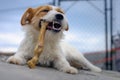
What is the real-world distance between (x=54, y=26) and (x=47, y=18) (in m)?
0.13

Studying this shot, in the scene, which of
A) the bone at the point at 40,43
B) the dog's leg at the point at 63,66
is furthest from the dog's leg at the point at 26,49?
the dog's leg at the point at 63,66

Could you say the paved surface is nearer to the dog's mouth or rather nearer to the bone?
the bone

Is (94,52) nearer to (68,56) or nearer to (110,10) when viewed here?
(110,10)

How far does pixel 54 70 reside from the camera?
5.26 meters

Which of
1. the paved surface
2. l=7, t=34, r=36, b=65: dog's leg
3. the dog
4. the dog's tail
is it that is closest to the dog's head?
the dog

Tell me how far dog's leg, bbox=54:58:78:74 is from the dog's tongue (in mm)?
386

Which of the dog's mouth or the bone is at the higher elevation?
the dog's mouth

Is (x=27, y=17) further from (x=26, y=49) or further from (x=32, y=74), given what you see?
(x=32, y=74)

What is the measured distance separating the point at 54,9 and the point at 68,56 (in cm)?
110

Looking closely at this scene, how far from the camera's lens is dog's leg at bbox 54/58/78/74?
17.1ft

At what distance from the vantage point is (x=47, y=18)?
17.3 ft

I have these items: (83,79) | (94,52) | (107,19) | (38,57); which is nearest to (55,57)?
(38,57)

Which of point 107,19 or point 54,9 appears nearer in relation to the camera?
point 54,9

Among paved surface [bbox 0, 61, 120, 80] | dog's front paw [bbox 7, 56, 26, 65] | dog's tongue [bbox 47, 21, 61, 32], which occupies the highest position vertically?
dog's tongue [bbox 47, 21, 61, 32]
